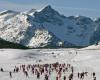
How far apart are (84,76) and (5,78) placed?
13217mm

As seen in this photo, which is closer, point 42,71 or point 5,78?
point 5,78

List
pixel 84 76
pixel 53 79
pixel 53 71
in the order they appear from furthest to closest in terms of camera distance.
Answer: pixel 53 71
pixel 84 76
pixel 53 79

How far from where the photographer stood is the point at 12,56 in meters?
111

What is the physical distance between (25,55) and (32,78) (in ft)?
177

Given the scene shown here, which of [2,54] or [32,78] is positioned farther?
[2,54]

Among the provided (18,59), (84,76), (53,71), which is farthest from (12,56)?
(84,76)

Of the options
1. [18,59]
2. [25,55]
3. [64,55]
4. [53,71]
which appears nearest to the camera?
[53,71]

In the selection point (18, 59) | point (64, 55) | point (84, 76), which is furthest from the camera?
point (64, 55)

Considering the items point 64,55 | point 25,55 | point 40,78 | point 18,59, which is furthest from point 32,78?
point 64,55

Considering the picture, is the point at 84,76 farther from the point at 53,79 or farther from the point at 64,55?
the point at 64,55

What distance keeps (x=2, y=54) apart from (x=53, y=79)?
60674mm

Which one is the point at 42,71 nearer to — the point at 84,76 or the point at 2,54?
the point at 84,76

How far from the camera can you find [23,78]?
58938 mm

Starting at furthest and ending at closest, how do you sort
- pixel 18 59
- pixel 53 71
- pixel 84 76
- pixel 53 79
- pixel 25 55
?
pixel 25 55 < pixel 18 59 < pixel 53 71 < pixel 84 76 < pixel 53 79
